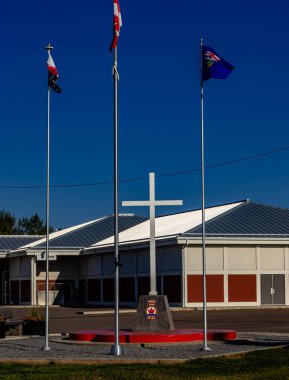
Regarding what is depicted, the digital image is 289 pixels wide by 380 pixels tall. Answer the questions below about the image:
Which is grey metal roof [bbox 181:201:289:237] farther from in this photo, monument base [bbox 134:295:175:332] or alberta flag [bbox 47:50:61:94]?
alberta flag [bbox 47:50:61:94]

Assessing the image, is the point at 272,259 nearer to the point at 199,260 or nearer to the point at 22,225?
the point at 199,260

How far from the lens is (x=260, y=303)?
51781 millimetres

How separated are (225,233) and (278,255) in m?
3.84

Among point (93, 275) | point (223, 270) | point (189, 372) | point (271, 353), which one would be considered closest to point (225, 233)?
point (223, 270)

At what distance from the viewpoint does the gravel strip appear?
19.0m

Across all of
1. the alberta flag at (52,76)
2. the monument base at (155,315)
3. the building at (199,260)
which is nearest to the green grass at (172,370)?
the monument base at (155,315)

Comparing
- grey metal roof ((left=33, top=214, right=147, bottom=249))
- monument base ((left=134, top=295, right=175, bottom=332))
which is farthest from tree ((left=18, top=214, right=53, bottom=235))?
monument base ((left=134, top=295, right=175, bottom=332))

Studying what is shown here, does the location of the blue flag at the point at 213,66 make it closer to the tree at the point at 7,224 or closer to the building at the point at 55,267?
the building at the point at 55,267

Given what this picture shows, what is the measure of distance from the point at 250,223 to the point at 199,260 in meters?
5.33

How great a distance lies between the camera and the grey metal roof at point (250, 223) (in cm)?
5225

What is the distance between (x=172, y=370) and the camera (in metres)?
16.6

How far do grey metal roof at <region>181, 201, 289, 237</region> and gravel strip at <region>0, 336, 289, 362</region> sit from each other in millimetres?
28075

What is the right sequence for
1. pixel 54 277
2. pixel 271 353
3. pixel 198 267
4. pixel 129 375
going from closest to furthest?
1. pixel 129 375
2. pixel 271 353
3. pixel 198 267
4. pixel 54 277

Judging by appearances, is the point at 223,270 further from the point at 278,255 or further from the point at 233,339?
the point at 233,339
